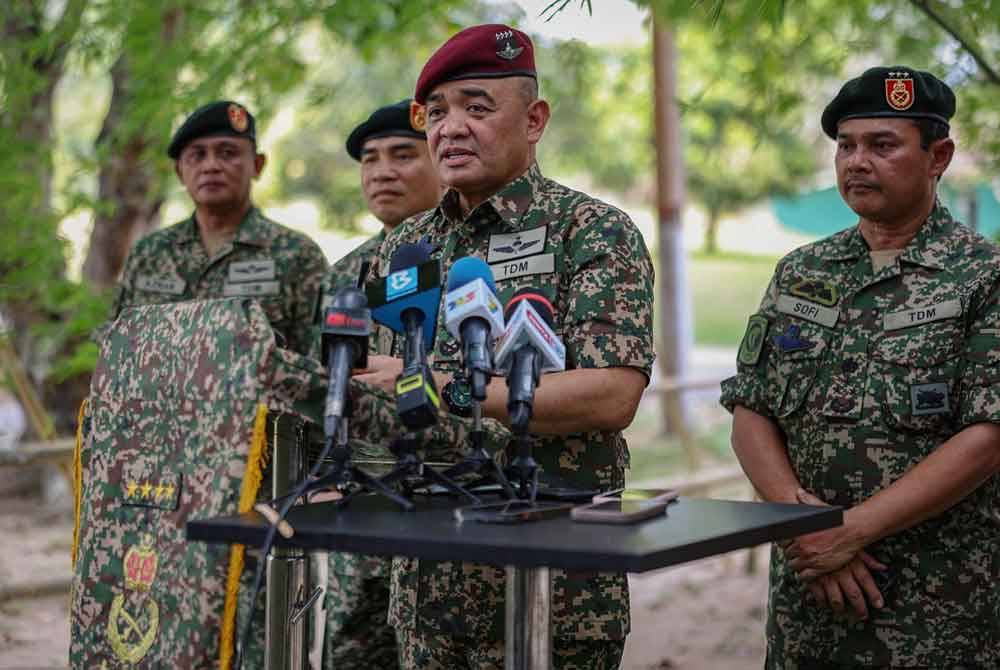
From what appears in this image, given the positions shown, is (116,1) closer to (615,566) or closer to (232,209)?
(232,209)

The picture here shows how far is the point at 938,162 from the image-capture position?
3.16 meters

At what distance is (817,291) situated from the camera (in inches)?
128

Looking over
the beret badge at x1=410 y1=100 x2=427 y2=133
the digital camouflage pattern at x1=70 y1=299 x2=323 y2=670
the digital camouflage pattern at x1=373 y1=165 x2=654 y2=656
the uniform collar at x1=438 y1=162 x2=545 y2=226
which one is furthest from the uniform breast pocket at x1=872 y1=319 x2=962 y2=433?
the digital camouflage pattern at x1=70 y1=299 x2=323 y2=670

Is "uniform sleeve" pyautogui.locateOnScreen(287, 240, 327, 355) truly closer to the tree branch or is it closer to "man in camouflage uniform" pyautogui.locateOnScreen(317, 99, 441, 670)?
"man in camouflage uniform" pyautogui.locateOnScreen(317, 99, 441, 670)

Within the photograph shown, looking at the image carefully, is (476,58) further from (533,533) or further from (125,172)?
(125,172)

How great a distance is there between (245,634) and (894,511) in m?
1.59

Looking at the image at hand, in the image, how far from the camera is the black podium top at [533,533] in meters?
1.70

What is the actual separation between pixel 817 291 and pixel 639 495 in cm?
116

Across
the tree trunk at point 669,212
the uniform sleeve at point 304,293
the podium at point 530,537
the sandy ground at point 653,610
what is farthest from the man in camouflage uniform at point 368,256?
the tree trunk at point 669,212

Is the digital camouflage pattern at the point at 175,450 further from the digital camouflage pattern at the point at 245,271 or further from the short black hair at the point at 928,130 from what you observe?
the digital camouflage pattern at the point at 245,271

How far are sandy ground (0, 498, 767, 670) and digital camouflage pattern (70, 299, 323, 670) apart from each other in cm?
355

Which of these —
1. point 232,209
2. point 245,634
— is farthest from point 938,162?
point 232,209

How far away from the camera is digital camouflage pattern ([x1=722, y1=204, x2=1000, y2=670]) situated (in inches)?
116

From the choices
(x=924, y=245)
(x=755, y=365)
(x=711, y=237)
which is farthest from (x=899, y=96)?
(x=711, y=237)
